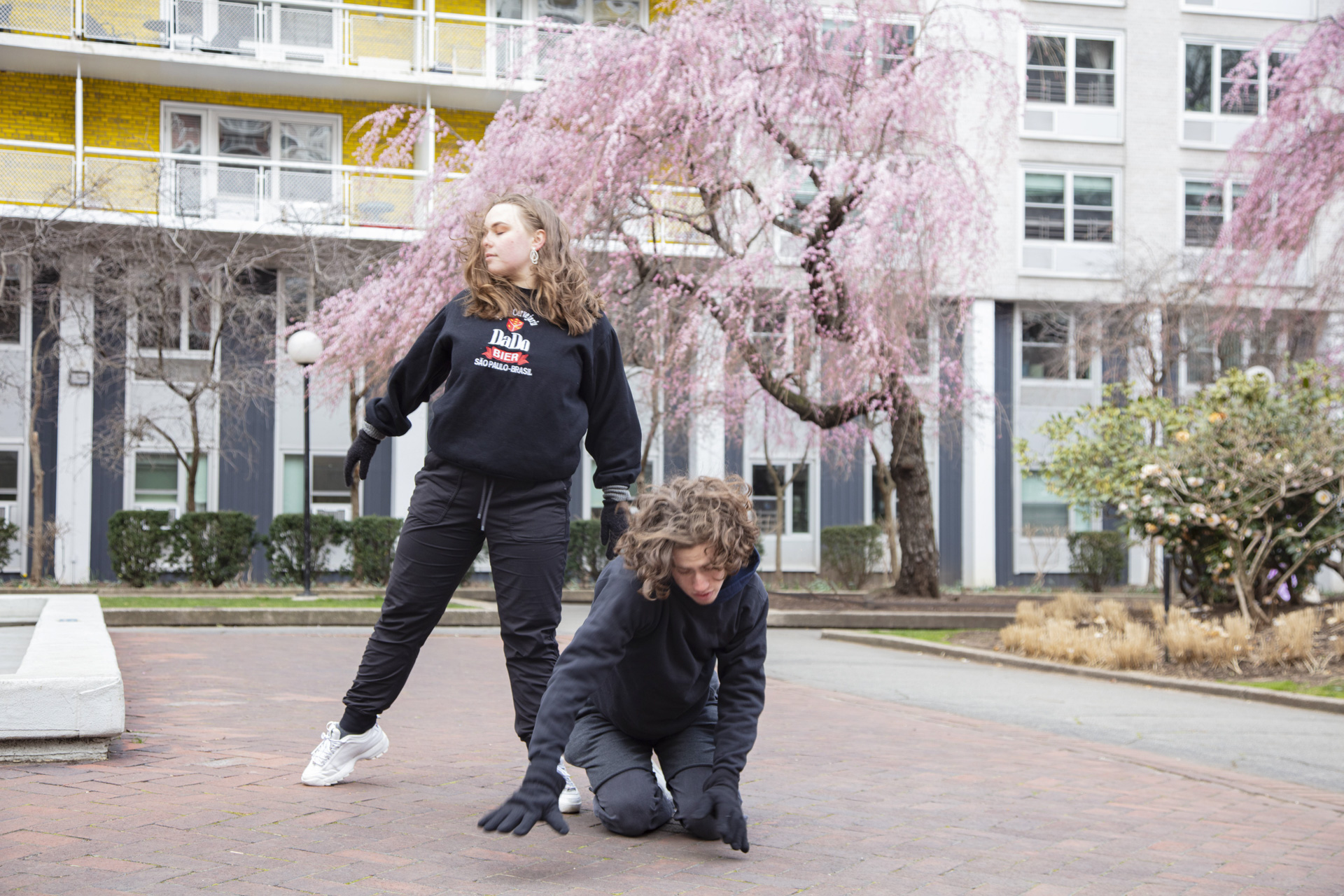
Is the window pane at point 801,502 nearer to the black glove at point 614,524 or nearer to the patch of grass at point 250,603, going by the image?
the patch of grass at point 250,603

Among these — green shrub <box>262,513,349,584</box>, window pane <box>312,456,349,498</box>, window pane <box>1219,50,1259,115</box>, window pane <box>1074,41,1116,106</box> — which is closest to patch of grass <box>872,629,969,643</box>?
green shrub <box>262,513,349,584</box>

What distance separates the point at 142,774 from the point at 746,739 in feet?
6.75

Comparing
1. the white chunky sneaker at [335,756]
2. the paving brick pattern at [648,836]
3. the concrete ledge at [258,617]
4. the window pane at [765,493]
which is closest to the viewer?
the paving brick pattern at [648,836]

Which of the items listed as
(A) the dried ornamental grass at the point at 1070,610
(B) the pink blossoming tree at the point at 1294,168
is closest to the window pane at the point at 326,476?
(A) the dried ornamental grass at the point at 1070,610

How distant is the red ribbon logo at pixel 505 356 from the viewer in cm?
385

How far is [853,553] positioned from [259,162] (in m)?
12.3

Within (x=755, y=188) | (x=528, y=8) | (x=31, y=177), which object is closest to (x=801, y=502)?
(x=528, y=8)

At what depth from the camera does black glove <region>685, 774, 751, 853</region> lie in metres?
3.43

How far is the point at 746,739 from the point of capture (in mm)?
3570

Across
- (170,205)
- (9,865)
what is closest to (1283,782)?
(9,865)

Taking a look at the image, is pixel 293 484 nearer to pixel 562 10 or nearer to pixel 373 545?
pixel 373 545

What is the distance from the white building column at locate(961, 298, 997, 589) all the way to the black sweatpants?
23.2m

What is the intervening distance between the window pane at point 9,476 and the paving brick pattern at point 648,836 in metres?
17.6

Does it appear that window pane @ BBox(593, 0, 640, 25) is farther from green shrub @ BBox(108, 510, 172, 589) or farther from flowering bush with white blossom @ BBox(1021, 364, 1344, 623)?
flowering bush with white blossom @ BBox(1021, 364, 1344, 623)
